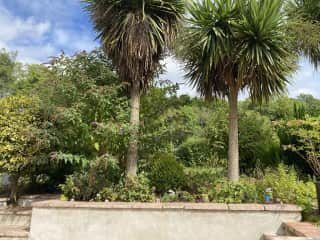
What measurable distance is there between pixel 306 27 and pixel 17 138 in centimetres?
635

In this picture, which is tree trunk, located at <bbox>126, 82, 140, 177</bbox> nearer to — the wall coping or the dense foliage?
the dense foliage

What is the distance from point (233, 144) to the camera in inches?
186

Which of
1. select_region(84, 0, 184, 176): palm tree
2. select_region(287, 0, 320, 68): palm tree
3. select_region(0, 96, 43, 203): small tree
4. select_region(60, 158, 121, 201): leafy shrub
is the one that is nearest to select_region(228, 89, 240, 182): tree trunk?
select_region(287, 0, 320, 68): palm tree

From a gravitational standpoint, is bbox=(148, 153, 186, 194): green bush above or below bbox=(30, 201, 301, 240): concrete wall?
above

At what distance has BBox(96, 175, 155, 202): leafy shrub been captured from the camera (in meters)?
3.98

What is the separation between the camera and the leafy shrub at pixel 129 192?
3982 millimetres

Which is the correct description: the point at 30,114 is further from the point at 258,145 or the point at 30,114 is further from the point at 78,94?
the point at 258,145

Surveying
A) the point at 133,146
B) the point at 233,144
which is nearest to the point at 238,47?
the point at 233,144

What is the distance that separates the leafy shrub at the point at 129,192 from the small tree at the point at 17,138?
5.37ft

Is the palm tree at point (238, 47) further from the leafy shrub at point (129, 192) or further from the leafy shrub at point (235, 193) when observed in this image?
the leafy shrub at point (129, 192)

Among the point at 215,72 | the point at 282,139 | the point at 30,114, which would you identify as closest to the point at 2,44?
the point at 30,114

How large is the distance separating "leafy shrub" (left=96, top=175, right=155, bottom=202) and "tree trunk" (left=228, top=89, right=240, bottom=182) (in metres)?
1.69

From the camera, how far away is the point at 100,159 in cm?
387

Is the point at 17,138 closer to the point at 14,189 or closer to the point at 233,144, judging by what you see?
the point at 14,189
